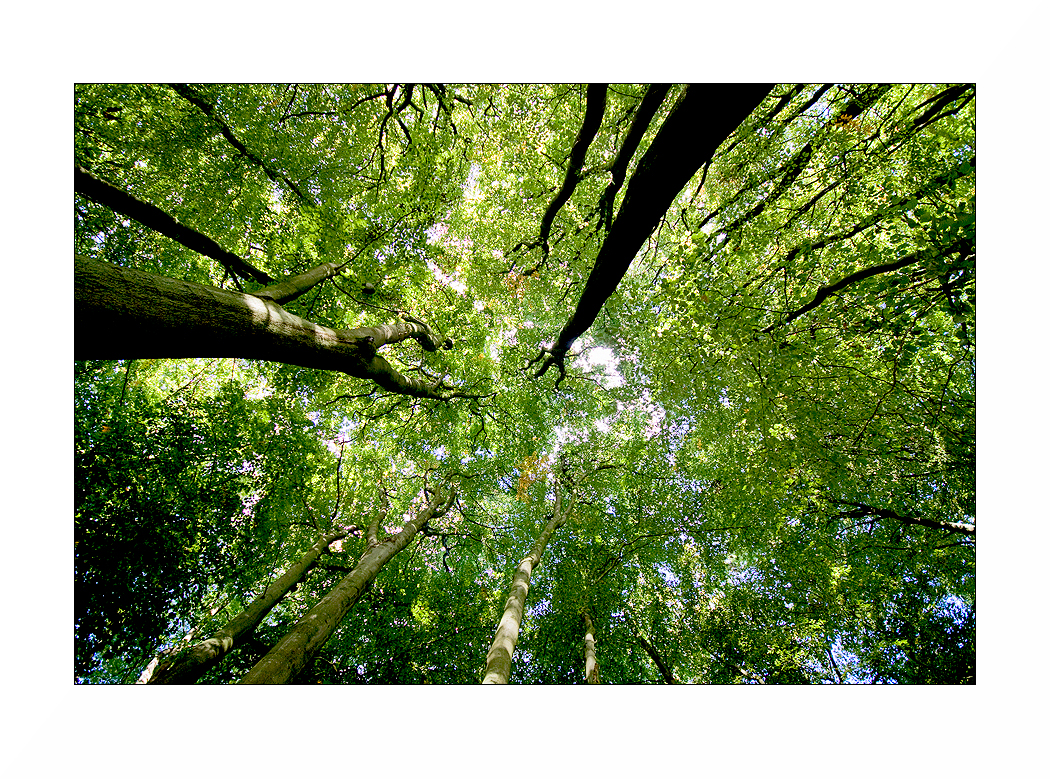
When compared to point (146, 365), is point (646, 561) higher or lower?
lower

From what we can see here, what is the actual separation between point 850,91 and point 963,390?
12.8ft

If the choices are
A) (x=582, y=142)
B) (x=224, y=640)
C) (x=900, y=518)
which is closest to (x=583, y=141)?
(x=582, y=142)

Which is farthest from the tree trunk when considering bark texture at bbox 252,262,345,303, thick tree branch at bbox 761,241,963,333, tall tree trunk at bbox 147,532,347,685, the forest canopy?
thick tree branch at bbox 761,241,963,333

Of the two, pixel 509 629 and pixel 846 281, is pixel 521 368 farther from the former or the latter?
pixel 846 281

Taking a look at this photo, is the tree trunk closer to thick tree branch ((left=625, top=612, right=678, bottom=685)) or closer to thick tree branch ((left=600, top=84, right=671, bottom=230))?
thick tree branch ((left=600, top=84, right=671, bottom=230))

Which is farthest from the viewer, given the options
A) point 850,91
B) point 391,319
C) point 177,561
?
point 391,319

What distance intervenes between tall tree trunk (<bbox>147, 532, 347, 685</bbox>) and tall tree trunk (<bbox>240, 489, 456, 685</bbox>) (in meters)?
1.21

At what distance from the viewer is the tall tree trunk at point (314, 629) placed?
11.0ft

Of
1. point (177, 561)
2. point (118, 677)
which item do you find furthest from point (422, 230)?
point (118, 677)

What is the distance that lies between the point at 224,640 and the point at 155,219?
18.9 feet

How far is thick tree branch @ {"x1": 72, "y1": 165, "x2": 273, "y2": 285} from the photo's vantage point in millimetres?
4070

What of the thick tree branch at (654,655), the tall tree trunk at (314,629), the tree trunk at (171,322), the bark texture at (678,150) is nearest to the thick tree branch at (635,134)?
the bark texture at (678,150)
